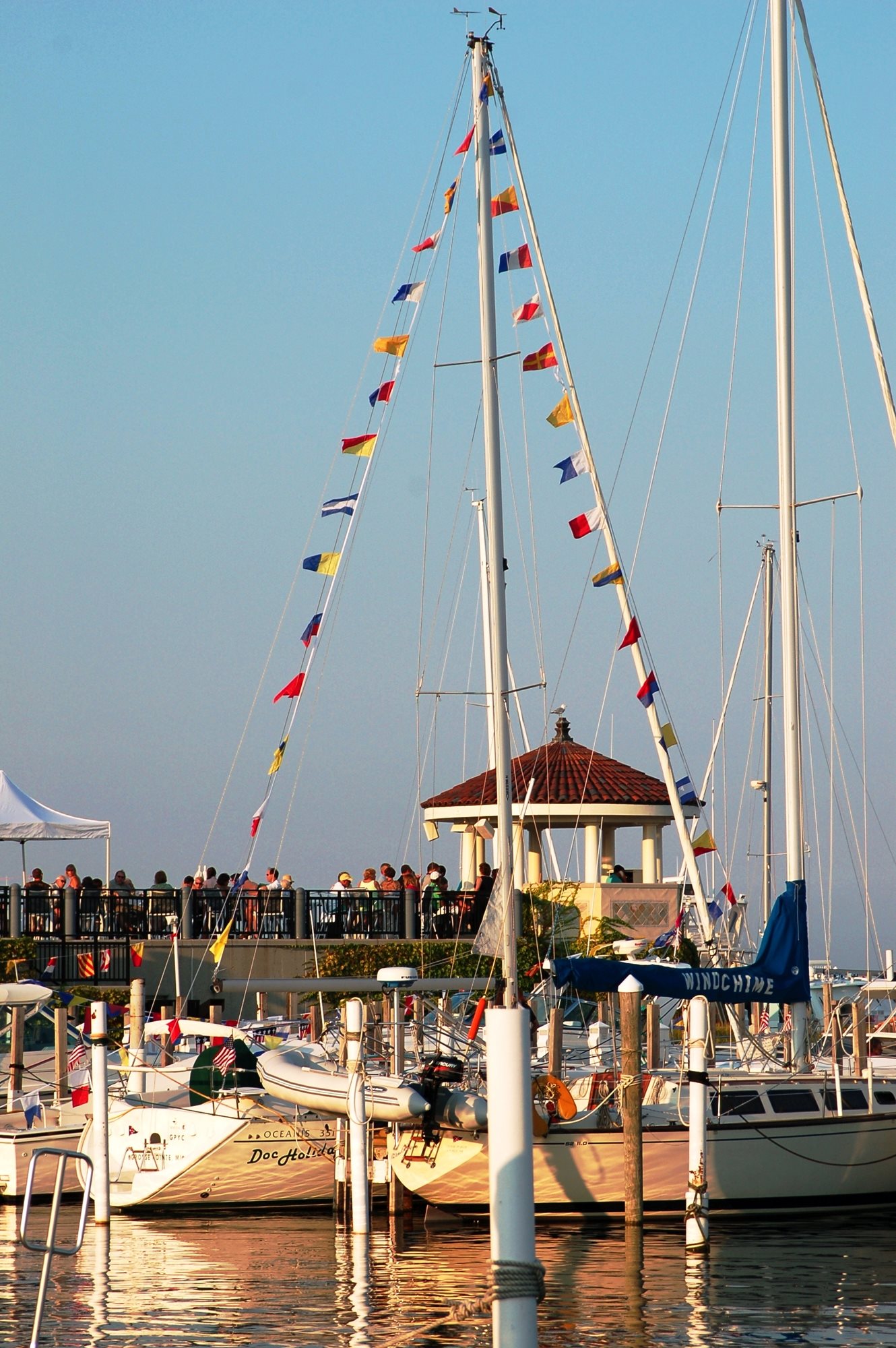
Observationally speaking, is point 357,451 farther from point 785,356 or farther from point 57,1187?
point 57,1187

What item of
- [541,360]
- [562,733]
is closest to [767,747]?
[562,733]

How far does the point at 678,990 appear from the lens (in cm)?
2083

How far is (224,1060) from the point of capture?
77.3 ft

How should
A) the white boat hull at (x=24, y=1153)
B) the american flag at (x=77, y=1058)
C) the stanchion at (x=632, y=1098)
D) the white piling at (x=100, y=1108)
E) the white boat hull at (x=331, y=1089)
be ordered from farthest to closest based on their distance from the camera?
the american flag at (x=77, y=1058)
the white boat hull at (x=24, y=1153)
the white boat hull at (x=331, y=1089)
the white piling at (x=100, y=1108)
the stanchion at (x=632, y=1098)

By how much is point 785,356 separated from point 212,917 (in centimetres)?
1794

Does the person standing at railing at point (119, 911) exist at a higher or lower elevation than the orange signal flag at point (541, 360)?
lower

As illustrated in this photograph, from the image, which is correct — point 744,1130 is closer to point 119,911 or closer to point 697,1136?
point 697,1136

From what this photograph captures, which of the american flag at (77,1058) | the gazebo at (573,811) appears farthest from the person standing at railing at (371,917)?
the american flag at (77,1058)

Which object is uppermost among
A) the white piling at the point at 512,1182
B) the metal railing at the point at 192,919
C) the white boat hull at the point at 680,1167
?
the metal railing at the point at 192,919

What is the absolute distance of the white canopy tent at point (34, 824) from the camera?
3469cm

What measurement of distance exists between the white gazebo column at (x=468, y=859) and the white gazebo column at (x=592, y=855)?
2536 millimetres

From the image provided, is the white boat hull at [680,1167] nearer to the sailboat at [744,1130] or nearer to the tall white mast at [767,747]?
the sailboat at [744,1130]

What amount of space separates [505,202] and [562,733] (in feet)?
72.8

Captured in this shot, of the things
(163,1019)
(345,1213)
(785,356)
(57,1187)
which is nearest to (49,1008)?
(163,1019)
